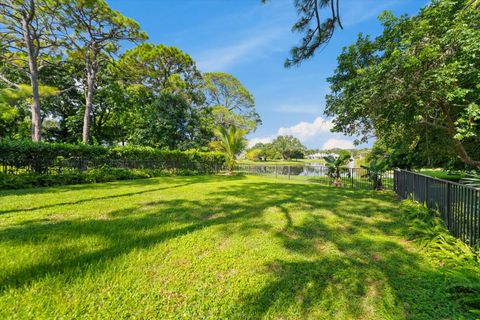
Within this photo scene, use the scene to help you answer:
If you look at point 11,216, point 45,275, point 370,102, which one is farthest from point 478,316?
point 11,216

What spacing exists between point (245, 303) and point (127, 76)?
22769mm

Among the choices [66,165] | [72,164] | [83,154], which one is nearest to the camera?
[66,165]

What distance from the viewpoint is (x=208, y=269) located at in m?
2.49

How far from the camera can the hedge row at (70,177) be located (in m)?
7.24

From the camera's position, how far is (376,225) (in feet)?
14.1

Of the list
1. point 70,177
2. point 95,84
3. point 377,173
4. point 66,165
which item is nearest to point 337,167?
point 377,173

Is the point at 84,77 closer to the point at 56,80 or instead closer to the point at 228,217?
the point at 56,80

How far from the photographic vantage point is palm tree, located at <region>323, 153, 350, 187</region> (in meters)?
11.3

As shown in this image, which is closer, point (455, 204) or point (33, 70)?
point (455, 204)

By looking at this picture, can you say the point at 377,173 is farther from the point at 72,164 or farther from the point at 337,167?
the point at 72,164

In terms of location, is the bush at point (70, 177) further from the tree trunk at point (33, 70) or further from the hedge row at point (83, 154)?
the tree trunk at point (33, 70)

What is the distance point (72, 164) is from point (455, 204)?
13129mm

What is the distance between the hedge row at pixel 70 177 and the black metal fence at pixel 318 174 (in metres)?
8.88

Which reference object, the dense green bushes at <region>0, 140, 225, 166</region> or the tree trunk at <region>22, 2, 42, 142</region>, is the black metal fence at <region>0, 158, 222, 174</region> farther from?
the tree trunk at <region>22, 2, 42, 142</region>
